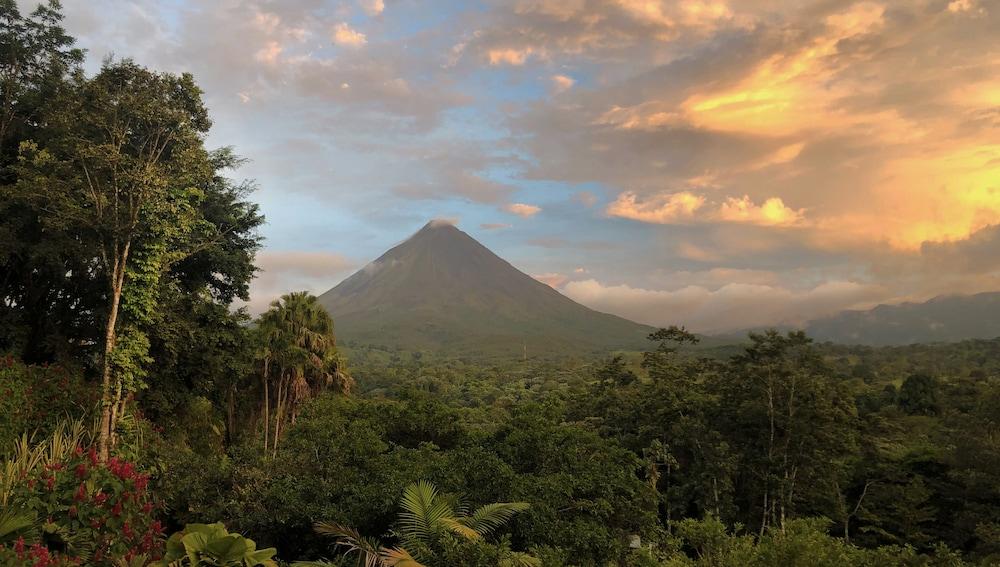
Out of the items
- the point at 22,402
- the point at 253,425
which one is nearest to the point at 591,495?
the point at 22,402

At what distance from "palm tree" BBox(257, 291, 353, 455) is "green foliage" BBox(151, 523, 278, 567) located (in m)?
14.4

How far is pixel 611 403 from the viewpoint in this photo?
2316cm

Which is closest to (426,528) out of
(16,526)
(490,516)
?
(490,516)

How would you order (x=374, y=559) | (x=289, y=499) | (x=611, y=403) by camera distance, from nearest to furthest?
(x=374, y=559) < (x=289, y=499) < (x=611, y=403)

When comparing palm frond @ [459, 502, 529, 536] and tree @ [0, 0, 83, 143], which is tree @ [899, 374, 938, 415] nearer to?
palm frond @ [459, 502, 529, 536]

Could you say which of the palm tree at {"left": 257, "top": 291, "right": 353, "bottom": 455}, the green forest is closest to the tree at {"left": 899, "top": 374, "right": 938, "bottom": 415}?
the green forest

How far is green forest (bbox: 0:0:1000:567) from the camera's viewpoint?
5977 millimetres

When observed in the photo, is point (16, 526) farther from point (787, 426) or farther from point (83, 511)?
point (787, 426)

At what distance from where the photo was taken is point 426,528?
236 inches

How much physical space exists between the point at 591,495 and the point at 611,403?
16.0 meters

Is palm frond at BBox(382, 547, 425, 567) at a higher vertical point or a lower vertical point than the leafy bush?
lower

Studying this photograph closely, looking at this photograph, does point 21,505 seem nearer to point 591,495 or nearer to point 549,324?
point 591,495

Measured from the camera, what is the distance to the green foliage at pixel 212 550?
14.5 feet

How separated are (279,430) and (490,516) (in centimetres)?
1597
